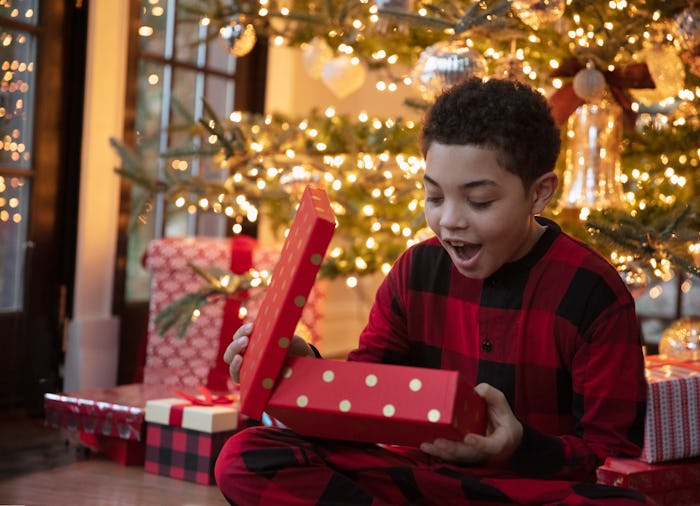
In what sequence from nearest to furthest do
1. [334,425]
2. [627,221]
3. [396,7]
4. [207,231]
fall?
[334,425] → [627,221] → [396,7] → [207,231]

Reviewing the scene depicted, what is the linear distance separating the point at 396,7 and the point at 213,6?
615mm

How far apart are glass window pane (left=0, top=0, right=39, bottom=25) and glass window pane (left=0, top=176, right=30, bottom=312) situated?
40cm

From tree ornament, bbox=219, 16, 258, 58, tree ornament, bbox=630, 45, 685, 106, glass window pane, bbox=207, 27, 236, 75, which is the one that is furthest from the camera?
glass window pane, bbox=207, 27, 236, 75

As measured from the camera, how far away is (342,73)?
2.69m

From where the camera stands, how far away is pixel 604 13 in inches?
96.4

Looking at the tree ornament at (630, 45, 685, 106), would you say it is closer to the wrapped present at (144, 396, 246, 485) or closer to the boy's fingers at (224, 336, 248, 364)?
the wrapped present at (144, 396, 246, 485)

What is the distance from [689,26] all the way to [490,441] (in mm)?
1283

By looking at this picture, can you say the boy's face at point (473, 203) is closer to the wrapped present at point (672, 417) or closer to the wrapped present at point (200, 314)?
the wrapped present at point (672, 417)

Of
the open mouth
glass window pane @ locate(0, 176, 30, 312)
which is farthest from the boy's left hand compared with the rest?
glass window pane @ locate(0, 176, 30, 312)

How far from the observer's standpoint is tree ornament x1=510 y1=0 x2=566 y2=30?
2072 millimetres

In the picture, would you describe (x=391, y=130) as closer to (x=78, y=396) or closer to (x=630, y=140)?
(x=630, y=140)

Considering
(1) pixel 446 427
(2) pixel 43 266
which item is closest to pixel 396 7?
(2) pixel 43 266

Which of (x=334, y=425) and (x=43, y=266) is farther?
(x=43, y=266)

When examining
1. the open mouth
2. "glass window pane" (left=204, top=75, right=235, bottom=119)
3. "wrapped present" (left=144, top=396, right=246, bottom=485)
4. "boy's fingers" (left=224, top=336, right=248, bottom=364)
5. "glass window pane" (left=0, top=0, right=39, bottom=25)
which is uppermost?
"glass window pane" (left=0, top=0, right=39, bottom=25)
